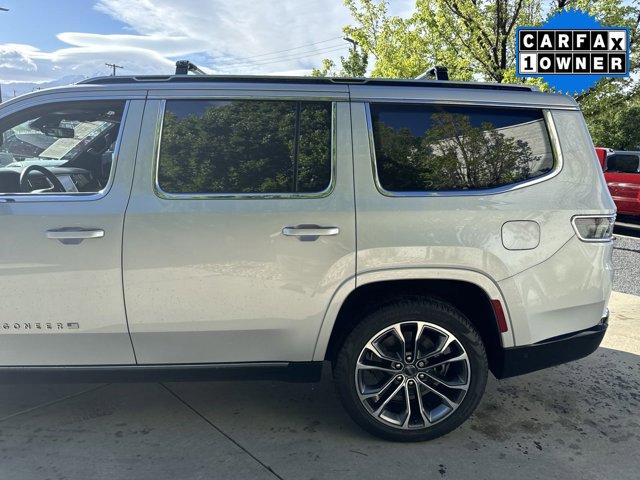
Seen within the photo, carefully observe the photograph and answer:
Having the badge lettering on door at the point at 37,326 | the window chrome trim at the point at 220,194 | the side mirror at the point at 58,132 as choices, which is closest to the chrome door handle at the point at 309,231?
the window chrome trim at the point at 220,194

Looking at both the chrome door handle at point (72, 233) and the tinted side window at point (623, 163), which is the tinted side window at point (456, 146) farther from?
the tinted side window at point (623, 163)

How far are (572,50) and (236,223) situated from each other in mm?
9433

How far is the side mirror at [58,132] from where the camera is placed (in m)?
2.73

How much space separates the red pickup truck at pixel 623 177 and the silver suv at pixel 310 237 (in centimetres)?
853

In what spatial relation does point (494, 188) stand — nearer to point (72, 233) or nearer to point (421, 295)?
point (421, 295)

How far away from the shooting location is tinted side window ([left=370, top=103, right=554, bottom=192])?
2576mm

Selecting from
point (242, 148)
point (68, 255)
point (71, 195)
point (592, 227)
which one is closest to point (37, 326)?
point (68, 255)

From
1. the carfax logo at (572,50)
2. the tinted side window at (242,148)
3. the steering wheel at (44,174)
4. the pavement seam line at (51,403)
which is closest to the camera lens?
the tinted side window at (242,148)

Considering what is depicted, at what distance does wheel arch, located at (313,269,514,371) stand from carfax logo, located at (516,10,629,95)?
28.0 feet

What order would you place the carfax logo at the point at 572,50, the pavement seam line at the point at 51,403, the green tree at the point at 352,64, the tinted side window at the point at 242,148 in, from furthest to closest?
the green tree at the point at 352,64 < the carfax logo at the point at 572,50 < the pavement seam line at the point at 51,403 < the tinted side window at the point at 242,148

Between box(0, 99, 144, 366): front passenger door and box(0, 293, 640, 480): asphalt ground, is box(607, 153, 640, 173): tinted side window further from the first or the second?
box(0, 99, 144, 366): front passenger door

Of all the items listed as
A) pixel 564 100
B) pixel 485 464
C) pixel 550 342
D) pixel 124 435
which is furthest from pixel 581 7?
pixel 124 435

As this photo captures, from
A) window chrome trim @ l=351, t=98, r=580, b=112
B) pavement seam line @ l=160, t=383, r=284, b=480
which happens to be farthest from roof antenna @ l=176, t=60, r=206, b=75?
pavement seam line @ l=160, t=383, r=284, b=480

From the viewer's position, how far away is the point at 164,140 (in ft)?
8.21
